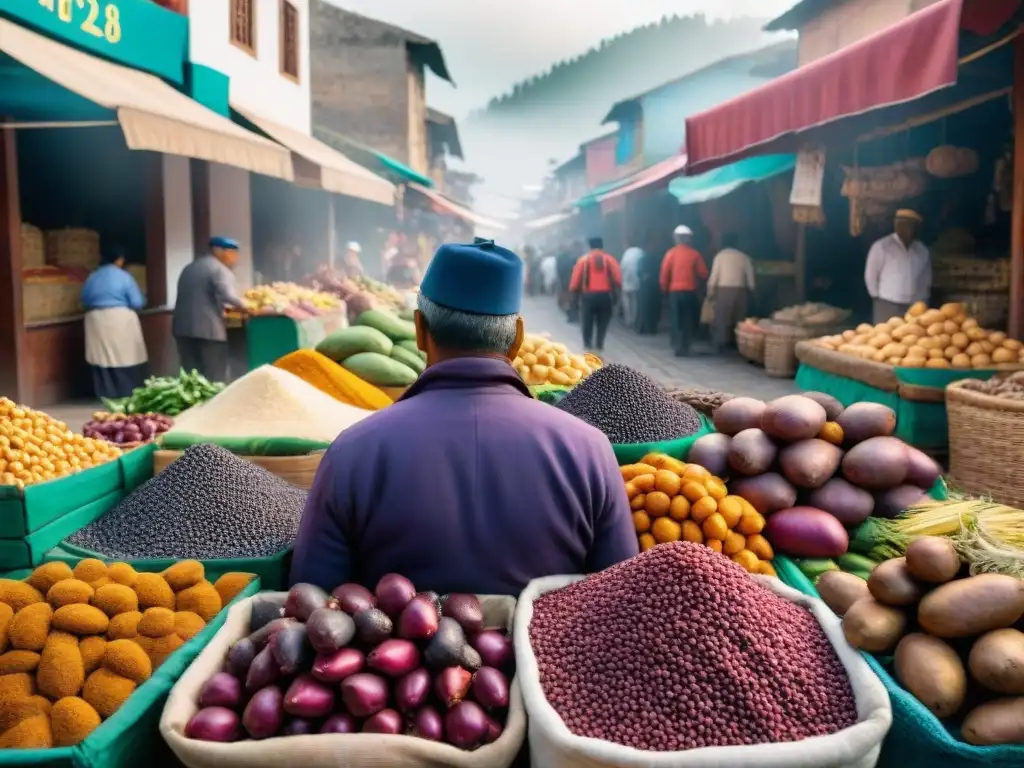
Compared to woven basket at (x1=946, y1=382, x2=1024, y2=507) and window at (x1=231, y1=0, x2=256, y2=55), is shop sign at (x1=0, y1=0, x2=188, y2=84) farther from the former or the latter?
woven basket at (x1=946, y1=382, x2=1024, y2=507)

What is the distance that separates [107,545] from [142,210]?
9.59m

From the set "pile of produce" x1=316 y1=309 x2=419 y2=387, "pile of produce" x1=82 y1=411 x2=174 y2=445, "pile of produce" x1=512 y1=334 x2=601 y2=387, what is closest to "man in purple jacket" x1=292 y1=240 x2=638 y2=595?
"pile of produce" x1=82 y1=411 x2=174 y2=445

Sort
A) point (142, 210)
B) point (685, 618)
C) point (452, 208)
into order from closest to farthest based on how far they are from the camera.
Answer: point (685, 618) < point (142, 210) < point (452, 208)

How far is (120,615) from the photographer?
2.03 meters

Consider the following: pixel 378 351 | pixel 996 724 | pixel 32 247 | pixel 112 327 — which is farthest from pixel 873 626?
pixel 32 247

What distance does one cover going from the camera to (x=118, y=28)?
9.15 meters

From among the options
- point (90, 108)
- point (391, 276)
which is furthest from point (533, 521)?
point (391, 276)

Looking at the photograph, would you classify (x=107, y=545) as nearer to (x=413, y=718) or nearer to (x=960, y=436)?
(x=413, y=718)

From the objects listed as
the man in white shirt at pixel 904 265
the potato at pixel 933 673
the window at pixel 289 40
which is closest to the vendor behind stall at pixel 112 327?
the man in white shirt at pixel 904 265

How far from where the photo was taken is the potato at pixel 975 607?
5.90ft

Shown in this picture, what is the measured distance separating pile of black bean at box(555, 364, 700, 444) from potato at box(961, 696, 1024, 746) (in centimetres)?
166

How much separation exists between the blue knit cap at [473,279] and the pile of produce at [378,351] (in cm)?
280

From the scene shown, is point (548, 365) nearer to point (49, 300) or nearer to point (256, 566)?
point (256, 566)

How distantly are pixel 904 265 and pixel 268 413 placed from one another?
6.71m
